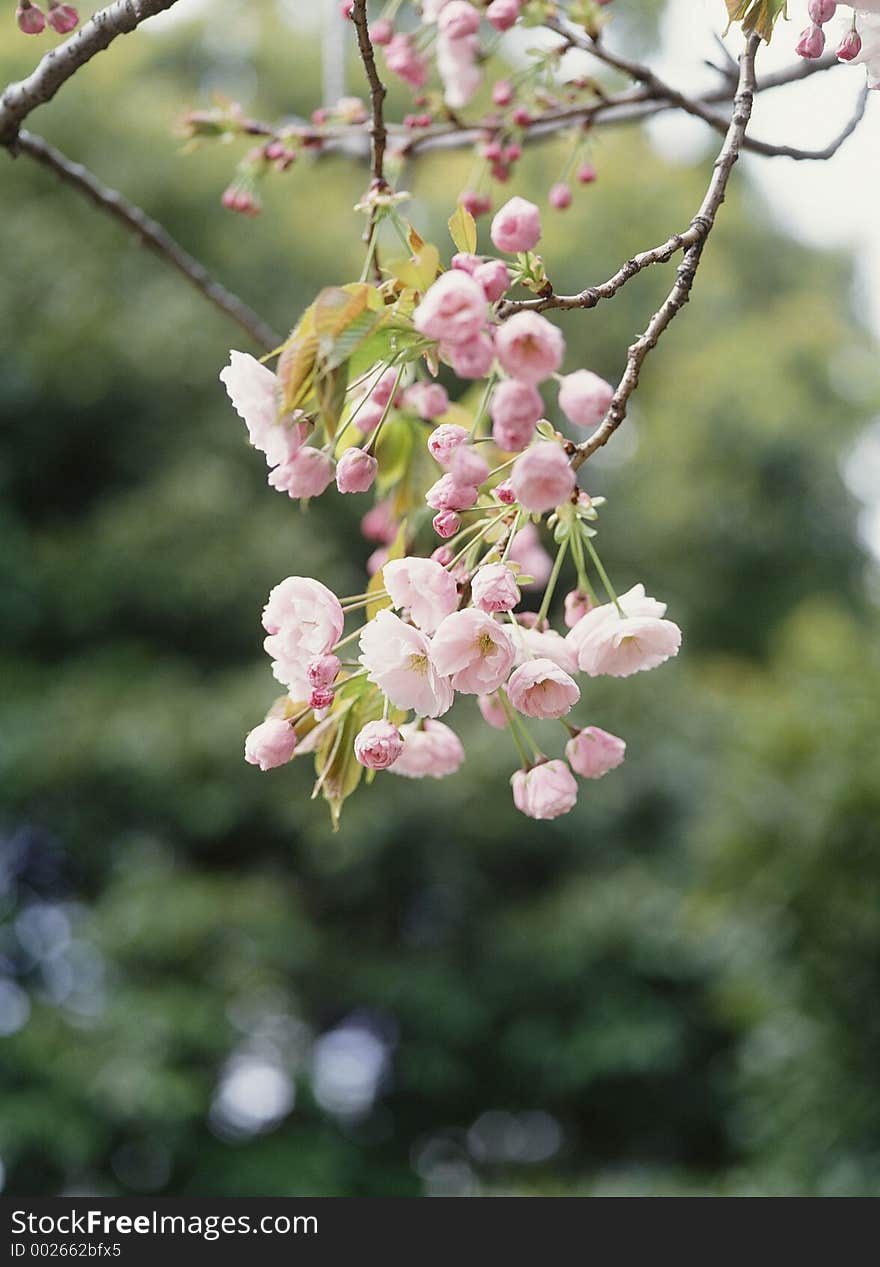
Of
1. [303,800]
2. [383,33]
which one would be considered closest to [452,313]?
[383,33]

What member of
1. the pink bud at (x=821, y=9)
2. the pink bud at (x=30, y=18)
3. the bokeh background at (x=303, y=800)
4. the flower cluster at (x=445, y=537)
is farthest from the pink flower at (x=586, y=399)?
the bokeh background at (x=303, y=800)

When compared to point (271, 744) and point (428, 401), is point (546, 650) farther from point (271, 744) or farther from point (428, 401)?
point (428, 401)

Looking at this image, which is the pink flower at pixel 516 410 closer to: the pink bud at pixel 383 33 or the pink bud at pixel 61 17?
the pink bud at pixel 61 17

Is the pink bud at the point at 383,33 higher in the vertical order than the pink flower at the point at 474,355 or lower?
higher

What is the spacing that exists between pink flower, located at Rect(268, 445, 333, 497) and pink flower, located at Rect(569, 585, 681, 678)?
0.50ft

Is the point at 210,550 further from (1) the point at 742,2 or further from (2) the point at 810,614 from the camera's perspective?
(1) the point at 742,2

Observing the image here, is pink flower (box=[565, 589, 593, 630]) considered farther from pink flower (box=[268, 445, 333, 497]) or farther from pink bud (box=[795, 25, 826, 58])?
pink bud (box=[795, 25, 826, 58])

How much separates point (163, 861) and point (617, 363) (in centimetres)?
350

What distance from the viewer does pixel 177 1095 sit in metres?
4.05

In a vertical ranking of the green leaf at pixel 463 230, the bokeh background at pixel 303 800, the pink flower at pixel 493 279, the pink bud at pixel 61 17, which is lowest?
the pink flower at pixel 493 279

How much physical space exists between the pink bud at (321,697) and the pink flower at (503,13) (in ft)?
1.94

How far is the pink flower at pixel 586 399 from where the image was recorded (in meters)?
0.49

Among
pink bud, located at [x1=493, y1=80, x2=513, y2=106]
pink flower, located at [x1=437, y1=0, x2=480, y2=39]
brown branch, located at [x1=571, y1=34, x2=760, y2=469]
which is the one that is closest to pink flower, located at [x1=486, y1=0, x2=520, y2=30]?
pink flower, located at [x1=437, y1=0, x2=480, y2=39]

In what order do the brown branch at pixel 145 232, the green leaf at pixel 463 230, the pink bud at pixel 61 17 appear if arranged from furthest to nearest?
1. the brown branch at pixel 145 232
2. the pink bud at pixel 61 17
3. the green leaf at pixel 463 230
